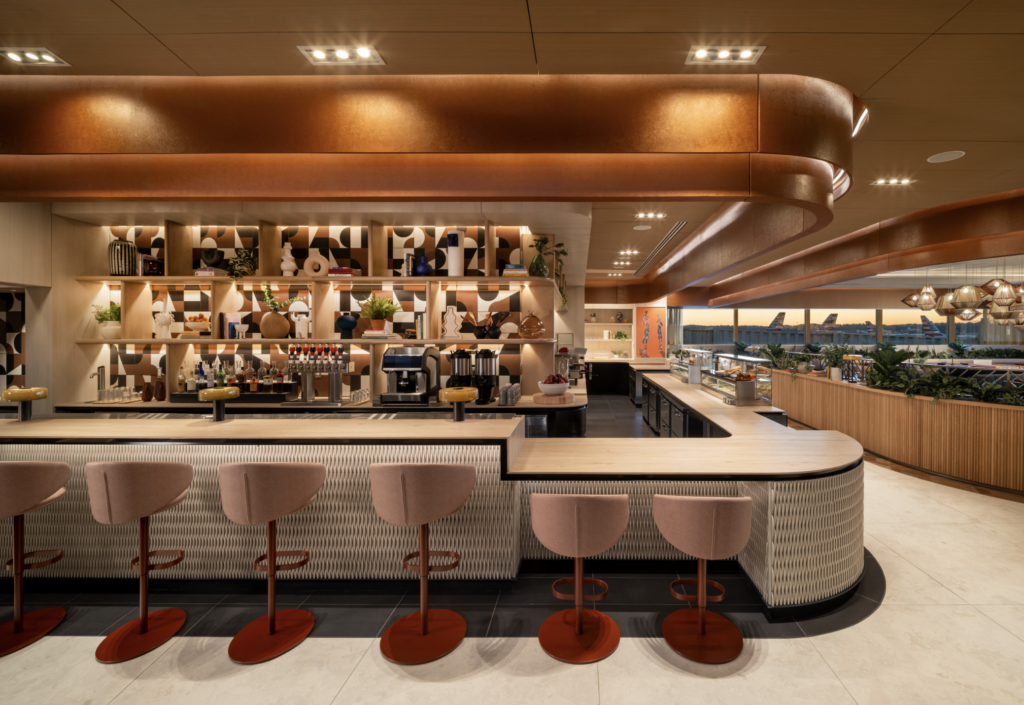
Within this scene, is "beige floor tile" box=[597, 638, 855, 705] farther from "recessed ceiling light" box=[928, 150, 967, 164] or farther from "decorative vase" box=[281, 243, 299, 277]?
"decorative vase" box=[281, 243, 299, 277]

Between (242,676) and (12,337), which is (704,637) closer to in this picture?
(242,676)

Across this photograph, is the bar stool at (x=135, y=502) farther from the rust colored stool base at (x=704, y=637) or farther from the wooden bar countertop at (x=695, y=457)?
the rust colored stool base at (x=704, y=637)

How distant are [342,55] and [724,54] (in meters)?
2.11

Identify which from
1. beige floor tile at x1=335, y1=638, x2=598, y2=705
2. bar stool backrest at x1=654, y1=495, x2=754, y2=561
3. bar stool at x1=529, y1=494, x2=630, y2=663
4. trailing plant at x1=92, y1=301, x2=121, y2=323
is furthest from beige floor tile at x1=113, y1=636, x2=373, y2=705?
trailing plant at x1=92, y1=301, x2=121, y2=323

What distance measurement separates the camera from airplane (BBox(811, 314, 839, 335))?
591 inches

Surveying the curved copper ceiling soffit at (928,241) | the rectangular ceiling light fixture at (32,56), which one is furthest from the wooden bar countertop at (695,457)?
the curved copper ceiling soffit at (928,241)

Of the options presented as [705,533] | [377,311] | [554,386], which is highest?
[377,311]

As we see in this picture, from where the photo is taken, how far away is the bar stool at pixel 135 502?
2354 millimetres

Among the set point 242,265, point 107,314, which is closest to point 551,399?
point 242,265

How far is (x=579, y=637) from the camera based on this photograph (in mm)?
2473

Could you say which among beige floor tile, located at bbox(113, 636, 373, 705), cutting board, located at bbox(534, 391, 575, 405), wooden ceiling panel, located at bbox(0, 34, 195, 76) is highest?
wooden ceiling panel, located at bbox(0, 34, 195, 76)

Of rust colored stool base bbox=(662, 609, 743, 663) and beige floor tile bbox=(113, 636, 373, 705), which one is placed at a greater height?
rust colored stool base bbox=(662, 609, 743, 663)

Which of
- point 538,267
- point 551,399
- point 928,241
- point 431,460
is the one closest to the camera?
point 431,460

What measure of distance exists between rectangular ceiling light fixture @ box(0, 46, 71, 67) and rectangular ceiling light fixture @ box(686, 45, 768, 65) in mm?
3540
